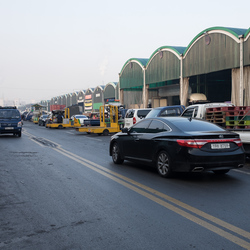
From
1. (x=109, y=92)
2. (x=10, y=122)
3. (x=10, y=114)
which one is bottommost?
(x=10, y=122)

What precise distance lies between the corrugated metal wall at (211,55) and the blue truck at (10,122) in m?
17.4

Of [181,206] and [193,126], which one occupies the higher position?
[193,126]

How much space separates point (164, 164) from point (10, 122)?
55.2ft

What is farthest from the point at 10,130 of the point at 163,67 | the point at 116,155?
the point at 163,67

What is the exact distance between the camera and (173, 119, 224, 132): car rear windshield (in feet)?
25.8

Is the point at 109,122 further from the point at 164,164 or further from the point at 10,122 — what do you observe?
the point at 164,164

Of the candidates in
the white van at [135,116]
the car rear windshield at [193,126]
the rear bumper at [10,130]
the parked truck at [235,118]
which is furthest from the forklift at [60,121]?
the car rear windshield at [193,126]

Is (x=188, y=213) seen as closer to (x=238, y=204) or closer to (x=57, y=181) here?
(x=238, y=204)

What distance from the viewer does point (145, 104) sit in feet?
137

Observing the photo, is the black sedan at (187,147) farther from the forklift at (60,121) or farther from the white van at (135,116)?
the forklift at (60,121)

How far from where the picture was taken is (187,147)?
7293 millimetres

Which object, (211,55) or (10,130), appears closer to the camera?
(10,130)

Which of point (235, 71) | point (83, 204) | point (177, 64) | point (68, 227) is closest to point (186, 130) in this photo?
point (83, 204)

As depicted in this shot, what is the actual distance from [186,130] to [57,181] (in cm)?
319
